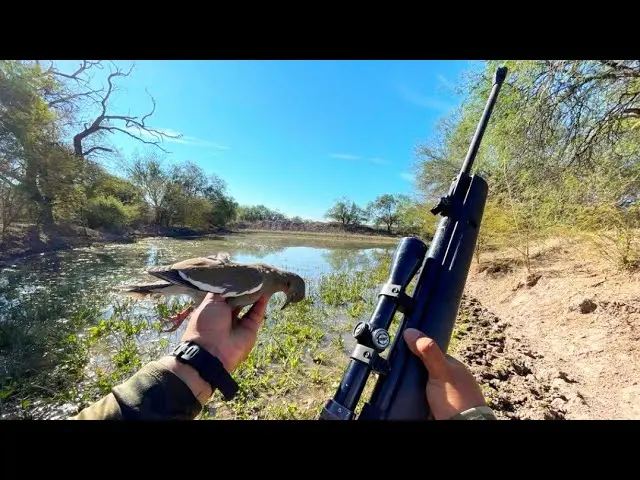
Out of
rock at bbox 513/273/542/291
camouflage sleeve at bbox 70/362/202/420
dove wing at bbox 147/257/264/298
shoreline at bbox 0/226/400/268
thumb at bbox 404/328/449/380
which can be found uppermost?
rock at bbox 513/273/542/291

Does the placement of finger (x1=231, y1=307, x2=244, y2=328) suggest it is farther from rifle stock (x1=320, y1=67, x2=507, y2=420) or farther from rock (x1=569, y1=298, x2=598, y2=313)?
rock (x1=569, y1=298, x2=598, y2=313)

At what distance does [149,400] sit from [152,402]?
0.01 m

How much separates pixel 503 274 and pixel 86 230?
22975mm

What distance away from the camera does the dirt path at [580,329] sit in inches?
144

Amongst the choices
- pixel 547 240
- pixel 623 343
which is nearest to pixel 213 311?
pixel 623 343

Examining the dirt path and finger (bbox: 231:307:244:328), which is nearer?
finger (bbox: 231:307:244:328)

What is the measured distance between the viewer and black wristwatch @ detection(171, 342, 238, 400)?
4.48 feet

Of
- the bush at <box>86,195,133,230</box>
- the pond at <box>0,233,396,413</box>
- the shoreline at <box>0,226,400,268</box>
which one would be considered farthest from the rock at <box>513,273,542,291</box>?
the bush at <box>86,195,133,230</box>

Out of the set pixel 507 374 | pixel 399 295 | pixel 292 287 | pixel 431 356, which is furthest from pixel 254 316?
pixel 507 374

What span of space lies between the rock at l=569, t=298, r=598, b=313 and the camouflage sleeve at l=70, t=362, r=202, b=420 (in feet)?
23.6

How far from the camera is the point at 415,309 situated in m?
→ 1.51
